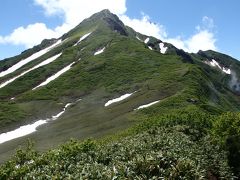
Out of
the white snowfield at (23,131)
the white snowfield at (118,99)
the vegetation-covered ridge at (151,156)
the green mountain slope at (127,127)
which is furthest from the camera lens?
the white snowfield at (118,99)

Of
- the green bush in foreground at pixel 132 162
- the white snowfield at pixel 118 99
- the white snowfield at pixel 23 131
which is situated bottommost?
the green bush in foreground at pixel 132 162

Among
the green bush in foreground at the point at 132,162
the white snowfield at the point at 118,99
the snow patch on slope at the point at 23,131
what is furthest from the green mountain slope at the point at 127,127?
the white snowfield at the point at 118,99

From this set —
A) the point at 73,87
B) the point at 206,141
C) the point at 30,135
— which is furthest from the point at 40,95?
the point at 206,141

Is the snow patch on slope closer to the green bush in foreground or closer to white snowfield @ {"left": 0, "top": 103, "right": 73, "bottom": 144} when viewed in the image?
white snowfield @ {"left": 0, "top": 103, "right": 73, "bottom": 144}

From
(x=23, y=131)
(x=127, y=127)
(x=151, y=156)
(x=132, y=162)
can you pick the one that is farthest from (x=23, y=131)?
(x=132, y=162)

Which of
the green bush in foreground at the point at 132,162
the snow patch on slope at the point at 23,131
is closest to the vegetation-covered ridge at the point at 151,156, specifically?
the green bush in foreground at the point at 132,162

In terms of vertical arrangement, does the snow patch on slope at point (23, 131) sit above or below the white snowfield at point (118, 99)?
below

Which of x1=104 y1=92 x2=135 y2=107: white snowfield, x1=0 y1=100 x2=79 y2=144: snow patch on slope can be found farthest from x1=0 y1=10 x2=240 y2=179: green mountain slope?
x1=104 y1=92 x2=135 y2=107: white snowfield

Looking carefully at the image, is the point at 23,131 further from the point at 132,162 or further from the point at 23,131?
the point at 132,162

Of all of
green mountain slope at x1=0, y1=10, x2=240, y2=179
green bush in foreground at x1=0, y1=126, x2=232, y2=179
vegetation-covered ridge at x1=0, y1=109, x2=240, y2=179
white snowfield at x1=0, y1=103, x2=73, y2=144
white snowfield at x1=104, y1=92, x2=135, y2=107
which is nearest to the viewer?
green bush in foreground at x1=0, y1=126, x2=232, y2=179

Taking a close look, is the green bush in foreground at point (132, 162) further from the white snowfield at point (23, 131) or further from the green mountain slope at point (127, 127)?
the white snowfield at point (23, 131)

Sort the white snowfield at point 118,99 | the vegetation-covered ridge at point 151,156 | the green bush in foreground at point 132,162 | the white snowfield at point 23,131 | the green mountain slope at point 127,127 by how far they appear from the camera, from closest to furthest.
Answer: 1. the green bush in foreground at point 132,162
2. the vegetation-covered ridge at point 151,156
3. the green mountain slope at point 127,127
4. the white snowfield at point 23,131
5. the white snowfield at point 118,99

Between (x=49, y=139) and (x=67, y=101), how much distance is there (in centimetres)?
5842

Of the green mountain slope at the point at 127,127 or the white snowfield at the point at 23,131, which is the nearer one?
the green mountain slope at the point at 127,127
